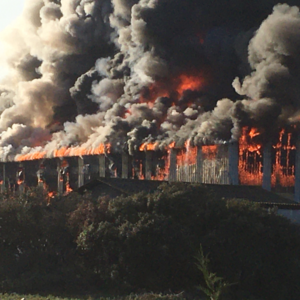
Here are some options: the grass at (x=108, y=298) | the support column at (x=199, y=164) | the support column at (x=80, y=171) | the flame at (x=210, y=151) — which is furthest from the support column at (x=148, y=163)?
the grass at (x=108, y=298)

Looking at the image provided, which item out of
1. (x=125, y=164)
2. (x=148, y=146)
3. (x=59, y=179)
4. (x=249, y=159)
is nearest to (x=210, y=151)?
(x=249, y=159)

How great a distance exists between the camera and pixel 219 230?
21922 millimetres

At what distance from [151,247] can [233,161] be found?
19.3 meters

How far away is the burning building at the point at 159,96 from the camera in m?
38.8

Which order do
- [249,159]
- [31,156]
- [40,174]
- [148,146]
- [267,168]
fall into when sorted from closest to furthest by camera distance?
[267,168] < [249,159] < [148,146] < [40,174] < [31,156]

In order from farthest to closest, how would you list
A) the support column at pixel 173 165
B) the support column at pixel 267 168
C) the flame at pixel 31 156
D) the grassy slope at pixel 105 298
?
the flame at pixel 31 156 < the support column at pixel 173 165 < the support column at pixel 267 168 < the grassy slope at pixel 105 298

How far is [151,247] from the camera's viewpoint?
21.1m

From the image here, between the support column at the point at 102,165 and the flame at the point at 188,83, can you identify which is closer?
the support column at the point at 102,165

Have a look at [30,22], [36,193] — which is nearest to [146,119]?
[36,193]

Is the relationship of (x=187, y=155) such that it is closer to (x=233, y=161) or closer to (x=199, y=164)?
(x=199, y=164)

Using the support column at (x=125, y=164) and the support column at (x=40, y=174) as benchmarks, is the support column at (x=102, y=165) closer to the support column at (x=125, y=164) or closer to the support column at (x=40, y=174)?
the support column at (x=125, y=164)

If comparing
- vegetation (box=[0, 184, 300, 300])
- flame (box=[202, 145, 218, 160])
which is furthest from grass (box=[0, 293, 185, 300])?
flame (box=[202, 145, 218, 160])

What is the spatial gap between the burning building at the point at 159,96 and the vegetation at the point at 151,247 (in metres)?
16.1

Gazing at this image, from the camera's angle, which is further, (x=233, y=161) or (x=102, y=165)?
(x=102, y=165)
